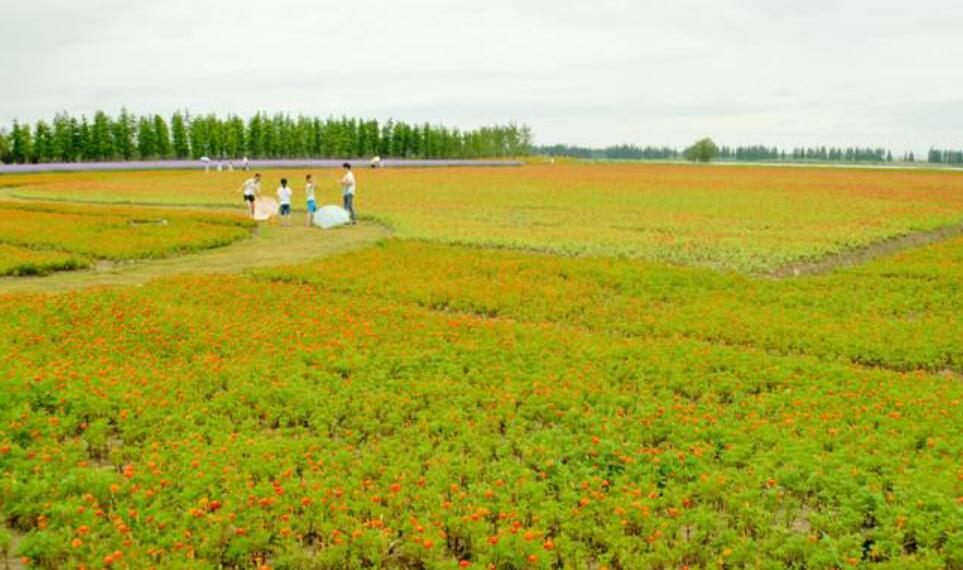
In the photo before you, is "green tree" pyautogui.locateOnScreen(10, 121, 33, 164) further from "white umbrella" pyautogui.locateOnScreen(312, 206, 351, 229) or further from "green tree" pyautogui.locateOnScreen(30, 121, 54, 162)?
"white umbrella" pyautogui.locateOnScreen(312, 206, 351, 229)

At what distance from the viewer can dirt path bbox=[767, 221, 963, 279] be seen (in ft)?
87.3

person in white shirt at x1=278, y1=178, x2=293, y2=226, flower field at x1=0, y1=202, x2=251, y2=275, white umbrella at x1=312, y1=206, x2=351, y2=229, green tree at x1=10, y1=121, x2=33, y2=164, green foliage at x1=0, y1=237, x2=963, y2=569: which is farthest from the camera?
green tree at x1=10, y1=121, x2=33, y2=164

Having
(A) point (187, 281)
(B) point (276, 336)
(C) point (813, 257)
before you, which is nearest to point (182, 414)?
(B) point (276, 336)

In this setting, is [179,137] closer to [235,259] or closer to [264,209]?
[264,209]

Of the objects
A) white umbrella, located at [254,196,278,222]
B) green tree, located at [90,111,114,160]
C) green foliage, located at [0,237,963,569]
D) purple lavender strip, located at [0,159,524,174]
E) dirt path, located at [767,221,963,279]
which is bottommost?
green foliage, located at [0,237,963,569]

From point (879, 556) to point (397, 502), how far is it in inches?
217

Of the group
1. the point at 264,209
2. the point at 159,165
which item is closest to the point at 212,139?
the point at 159,165

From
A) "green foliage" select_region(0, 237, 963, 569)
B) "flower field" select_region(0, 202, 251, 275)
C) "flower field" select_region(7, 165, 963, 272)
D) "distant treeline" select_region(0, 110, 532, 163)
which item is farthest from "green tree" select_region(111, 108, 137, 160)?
"green foliage" select_region(0, 237, 963, 569)

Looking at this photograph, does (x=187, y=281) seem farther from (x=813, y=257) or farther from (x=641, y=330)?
(x=813, y=257)

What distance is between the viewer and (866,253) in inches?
1228

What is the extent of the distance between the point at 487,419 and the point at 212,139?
510ft

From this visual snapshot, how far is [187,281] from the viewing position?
22.4m

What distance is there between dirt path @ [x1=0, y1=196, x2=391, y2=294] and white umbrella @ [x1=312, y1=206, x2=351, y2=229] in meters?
0.72

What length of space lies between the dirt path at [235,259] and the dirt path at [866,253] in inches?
682
